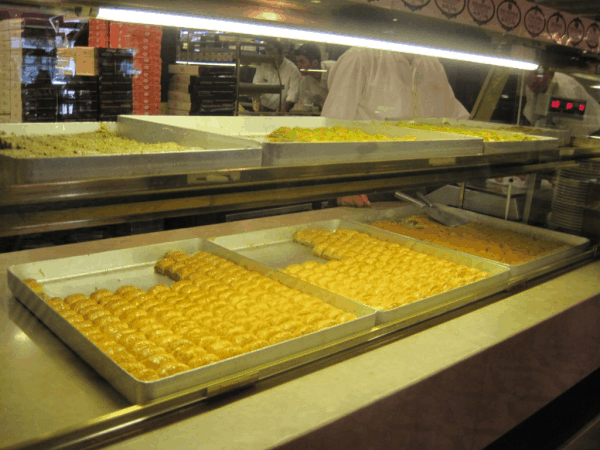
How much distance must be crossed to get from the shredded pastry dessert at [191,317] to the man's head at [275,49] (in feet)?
12.0

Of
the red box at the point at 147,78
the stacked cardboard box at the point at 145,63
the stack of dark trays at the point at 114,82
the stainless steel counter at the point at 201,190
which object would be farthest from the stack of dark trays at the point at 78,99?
the stainless steel counter at the point at 201,190

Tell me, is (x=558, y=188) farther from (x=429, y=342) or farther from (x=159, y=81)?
(x=159, y=81)

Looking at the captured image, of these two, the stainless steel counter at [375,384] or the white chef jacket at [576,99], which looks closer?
the stainless steel counter at [375,384]

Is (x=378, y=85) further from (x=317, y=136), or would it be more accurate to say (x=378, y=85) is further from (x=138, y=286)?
(x=138, y=286)

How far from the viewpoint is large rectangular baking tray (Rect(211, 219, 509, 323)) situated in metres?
2.38

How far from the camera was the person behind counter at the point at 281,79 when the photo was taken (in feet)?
18.8

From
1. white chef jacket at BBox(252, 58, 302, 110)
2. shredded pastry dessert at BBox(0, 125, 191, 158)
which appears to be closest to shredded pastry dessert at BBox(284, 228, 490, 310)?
shredded pastry dessert at BBox(0, 125, 191, 158)

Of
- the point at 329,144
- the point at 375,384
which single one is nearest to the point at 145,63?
the point at 329,144

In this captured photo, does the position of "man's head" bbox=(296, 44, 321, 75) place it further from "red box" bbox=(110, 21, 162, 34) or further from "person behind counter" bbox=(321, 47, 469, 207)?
"red box" bbox=(110, 21, 162, 34)

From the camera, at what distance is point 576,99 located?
374 cm

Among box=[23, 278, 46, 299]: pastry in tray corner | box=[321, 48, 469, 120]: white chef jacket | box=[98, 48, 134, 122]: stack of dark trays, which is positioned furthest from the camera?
box=[321, 48, 469, 120]: white chef jacket

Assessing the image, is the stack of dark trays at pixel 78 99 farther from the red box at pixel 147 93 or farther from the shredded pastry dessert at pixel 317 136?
the shredded pastry dessert at pixel 317 136

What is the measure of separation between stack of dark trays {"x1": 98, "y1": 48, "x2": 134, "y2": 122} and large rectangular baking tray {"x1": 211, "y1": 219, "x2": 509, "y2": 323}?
1873 millimetres

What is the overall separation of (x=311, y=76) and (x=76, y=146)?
212 inches
